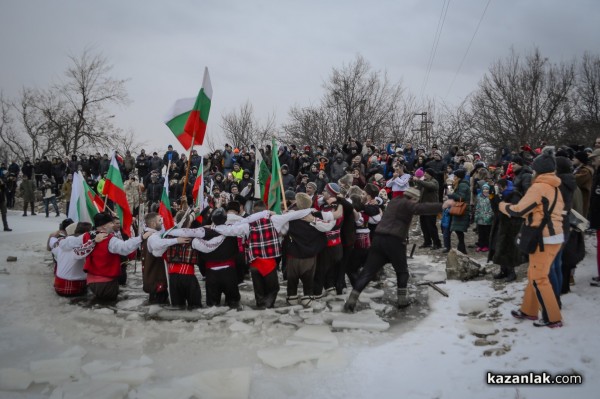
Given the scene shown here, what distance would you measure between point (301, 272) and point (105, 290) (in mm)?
3221

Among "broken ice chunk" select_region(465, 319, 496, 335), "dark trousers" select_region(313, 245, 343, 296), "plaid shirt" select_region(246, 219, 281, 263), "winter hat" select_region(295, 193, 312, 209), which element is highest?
"winter hat" select_region(295, 193, 312, 209)

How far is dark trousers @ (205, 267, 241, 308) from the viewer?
21.4 ft

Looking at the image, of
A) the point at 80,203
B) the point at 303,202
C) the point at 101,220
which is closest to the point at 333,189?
the point at 303,202

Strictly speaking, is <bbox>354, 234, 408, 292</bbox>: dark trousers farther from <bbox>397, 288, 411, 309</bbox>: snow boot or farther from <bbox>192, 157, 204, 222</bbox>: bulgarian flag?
<bbox>192, 157, 204, 222</bbox>: bulgarian flag

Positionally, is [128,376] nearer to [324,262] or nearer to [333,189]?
[324,262]

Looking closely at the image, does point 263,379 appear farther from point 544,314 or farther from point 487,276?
point 487,276

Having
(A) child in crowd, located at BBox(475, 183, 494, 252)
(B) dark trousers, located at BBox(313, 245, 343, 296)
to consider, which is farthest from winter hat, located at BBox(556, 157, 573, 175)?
(A) child in crowd, located at BBox(475, 183, 494, 252)

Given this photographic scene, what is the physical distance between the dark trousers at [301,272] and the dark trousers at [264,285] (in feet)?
0.82

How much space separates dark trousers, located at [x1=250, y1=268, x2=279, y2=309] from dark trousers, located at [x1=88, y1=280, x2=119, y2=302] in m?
2.34

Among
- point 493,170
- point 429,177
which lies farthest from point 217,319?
point 493,170

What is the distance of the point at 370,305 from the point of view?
6.59 m

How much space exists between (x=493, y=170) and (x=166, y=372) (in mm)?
9506

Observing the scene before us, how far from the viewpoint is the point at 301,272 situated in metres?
6.66

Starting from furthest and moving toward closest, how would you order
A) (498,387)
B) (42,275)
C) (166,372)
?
(42,275)
(166,372)
(498,387)
